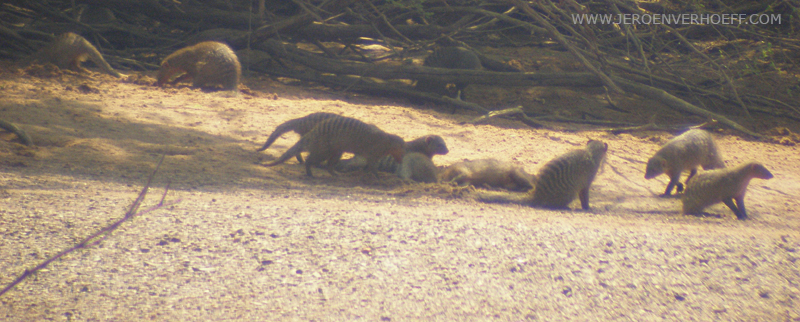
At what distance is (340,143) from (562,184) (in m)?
1.89

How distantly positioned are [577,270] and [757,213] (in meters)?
2.58

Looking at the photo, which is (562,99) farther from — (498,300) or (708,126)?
(498,300)

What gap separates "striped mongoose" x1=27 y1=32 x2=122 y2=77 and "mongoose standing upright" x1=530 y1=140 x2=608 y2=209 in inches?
239

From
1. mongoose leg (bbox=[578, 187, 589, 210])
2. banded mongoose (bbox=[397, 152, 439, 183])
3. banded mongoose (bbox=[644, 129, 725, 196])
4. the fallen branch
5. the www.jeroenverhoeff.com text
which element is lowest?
banded mongoose (bbox=[397, 152, 439, 183])

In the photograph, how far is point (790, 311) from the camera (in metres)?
2.00

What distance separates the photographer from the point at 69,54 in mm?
6812

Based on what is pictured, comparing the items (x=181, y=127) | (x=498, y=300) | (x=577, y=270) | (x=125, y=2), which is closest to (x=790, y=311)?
(x=577, y=270)

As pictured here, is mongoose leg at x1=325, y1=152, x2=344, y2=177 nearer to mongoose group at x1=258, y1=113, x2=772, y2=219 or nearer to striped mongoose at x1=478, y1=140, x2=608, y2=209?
mongoose group at x1=258, y1=113, x2=772, y2=219

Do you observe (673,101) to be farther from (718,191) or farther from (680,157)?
(718,191)

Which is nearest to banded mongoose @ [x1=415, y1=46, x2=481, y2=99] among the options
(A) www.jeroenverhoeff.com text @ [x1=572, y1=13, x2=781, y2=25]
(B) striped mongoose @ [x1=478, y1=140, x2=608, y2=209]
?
(A) www.jeroenverhoeff.com text @ [x1=572, y1=13, x2=781, y2=25]

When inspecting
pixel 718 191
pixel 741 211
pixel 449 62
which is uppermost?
pixel 449 62

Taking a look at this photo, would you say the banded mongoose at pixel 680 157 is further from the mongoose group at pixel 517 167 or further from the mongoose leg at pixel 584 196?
the mongoose leg at pixel 584 196

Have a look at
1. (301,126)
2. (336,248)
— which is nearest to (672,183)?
(301,126)

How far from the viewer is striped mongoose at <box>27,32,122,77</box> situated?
673 centimetres
